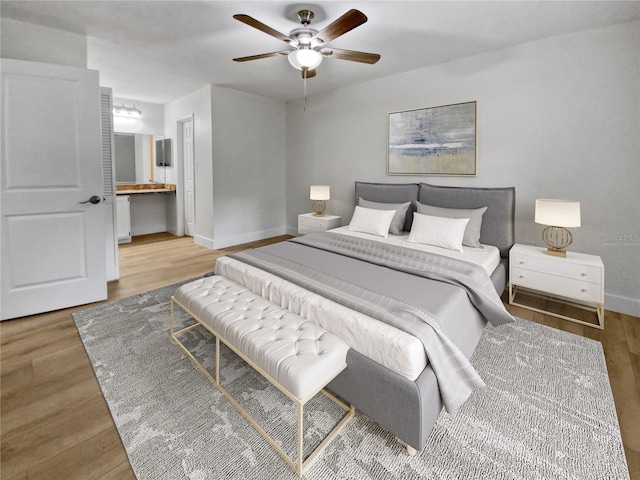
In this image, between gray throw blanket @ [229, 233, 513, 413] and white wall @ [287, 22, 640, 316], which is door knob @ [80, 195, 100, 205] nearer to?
gray throw blanket @ [229, 233, 513, 413]

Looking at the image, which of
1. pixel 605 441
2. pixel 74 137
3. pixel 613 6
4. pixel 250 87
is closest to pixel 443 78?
pixel 613 6

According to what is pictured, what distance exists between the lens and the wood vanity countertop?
5.53 meters

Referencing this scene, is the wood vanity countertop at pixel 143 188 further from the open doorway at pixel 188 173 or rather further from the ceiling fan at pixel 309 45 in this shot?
the ceiling fan at pixel 309 45

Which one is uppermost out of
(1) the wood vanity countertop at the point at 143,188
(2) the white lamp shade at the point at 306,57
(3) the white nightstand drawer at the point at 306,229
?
(2) the white lamp shade at the point at 306,57

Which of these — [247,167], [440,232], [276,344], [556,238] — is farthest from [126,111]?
A: [556,238]

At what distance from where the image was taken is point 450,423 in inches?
63.4

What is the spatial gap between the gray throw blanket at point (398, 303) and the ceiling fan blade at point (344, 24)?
167 centimetres

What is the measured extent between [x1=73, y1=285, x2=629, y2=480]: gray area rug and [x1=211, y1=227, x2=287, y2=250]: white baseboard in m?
2.89

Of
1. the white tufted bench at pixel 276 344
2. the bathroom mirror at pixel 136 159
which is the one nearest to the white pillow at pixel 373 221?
the white tufted bench at pixel 276 344

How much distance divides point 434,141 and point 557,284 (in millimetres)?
2030

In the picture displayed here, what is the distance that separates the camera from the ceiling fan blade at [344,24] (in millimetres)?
1974

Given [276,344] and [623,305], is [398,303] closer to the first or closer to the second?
[276,344]

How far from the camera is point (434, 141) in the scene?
3826 millimetres

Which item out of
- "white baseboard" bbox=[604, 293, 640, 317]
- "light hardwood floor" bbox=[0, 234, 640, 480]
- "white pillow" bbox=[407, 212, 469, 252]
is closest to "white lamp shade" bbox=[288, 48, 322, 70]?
"white pillow" bbox=[407, 212, 469, 252]
